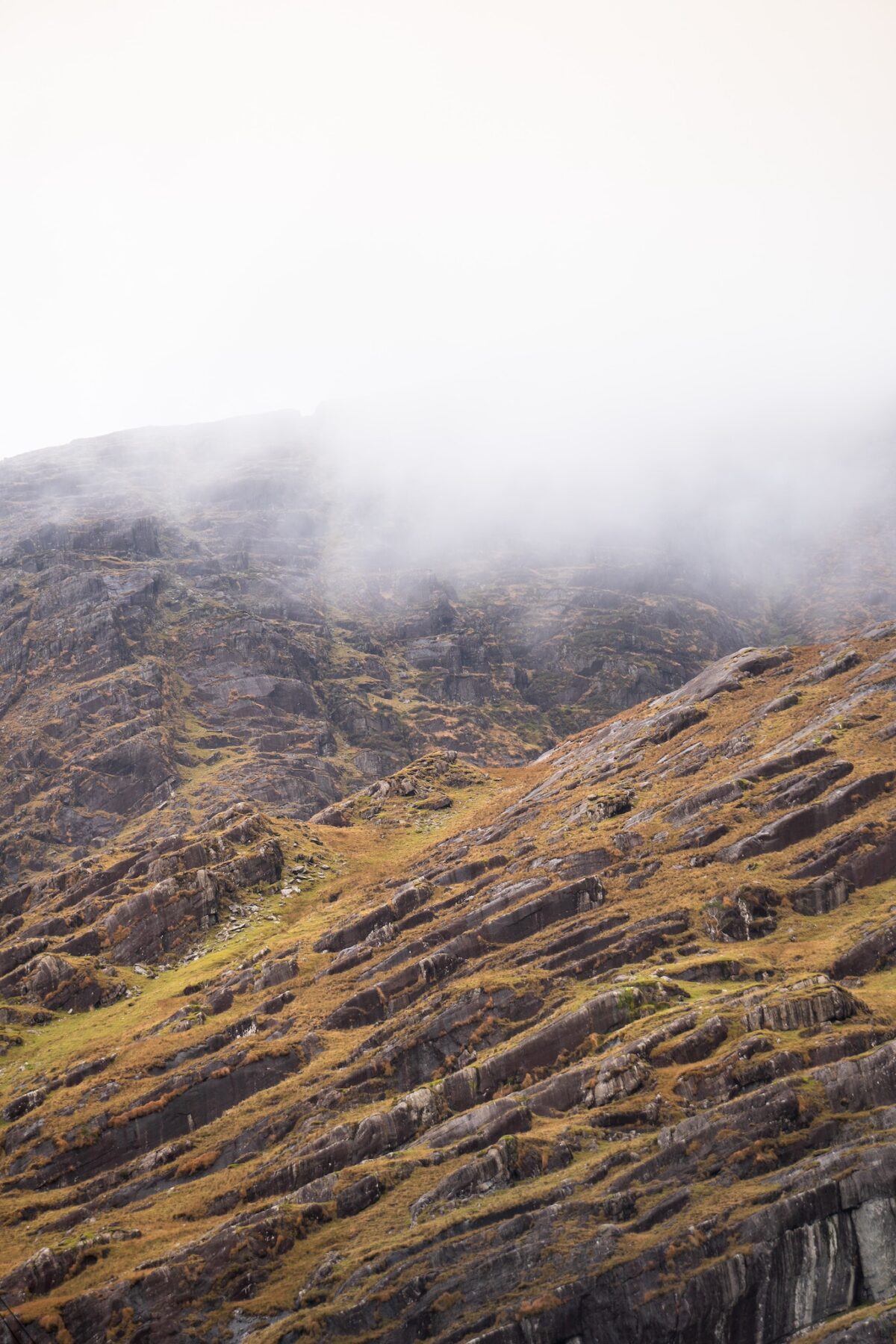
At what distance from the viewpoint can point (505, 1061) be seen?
44.0m

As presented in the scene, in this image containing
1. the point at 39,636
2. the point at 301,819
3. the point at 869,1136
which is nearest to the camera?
the point at 869,1136

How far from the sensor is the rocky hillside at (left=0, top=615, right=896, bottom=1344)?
97.9 ft

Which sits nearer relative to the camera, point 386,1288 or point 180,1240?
point 386,1288

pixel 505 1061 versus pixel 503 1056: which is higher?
pixel 503 1056

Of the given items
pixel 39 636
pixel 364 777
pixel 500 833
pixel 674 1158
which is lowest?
pixel 364 777

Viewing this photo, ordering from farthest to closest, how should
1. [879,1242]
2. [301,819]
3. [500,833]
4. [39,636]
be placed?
Answer: [39,636] → [301,819] → [500,833] → [879,1242]

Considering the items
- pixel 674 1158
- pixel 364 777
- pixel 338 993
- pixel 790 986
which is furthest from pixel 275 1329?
pixel 364 777

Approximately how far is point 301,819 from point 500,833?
240 feet

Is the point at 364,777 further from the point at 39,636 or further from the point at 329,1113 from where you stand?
the point at 329,1113

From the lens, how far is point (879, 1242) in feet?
92.7

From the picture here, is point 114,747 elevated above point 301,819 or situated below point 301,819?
above

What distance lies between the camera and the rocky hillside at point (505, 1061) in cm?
2983

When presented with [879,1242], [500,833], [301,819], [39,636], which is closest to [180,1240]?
[879,1242]

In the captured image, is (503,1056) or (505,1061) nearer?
(505,1061)
